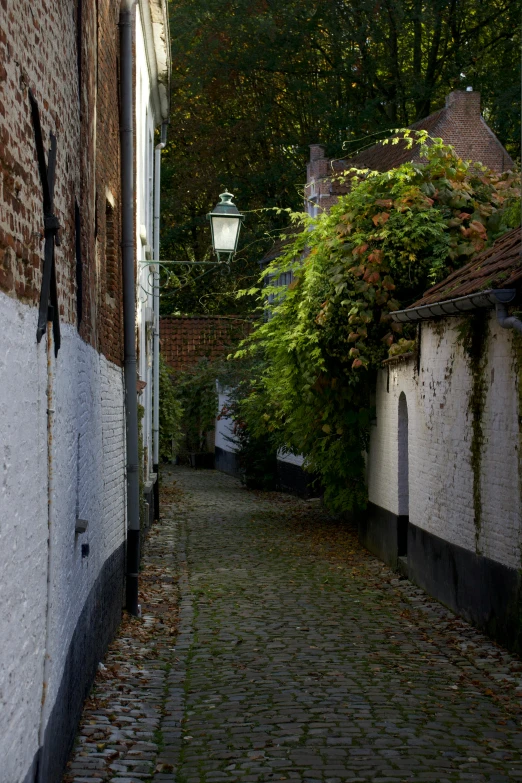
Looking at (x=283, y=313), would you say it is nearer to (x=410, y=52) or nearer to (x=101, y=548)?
(x=101, y=548)

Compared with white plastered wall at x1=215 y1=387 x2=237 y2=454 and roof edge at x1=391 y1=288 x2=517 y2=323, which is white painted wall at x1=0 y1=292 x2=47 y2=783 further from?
white plastered wall at x1=215 y1=387 x2=237 y2=454

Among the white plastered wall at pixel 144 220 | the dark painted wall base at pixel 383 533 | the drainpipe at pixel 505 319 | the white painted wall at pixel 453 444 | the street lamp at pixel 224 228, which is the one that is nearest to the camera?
the drainpipe at pixel 505 319

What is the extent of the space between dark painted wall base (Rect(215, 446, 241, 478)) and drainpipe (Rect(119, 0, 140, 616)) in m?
21.2

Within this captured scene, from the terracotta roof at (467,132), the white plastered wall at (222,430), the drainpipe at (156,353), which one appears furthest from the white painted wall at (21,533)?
the white plastered wall at (222,430)

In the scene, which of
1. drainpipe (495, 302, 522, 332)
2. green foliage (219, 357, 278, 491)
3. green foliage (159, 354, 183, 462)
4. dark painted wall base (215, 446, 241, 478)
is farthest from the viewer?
dark painted wall base (215, 446, 241, 478)

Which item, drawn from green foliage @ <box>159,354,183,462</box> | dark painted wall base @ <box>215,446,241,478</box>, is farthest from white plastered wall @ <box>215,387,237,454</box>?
green foliage @ <box>159,354,183,462</box>

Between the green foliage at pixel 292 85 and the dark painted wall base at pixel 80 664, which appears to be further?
the green foliage at pixel 292 85

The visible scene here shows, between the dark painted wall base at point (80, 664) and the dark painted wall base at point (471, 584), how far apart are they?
318 cm

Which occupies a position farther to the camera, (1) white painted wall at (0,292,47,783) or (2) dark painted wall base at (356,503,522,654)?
(2) dark painted wall base at (356,503,522,654)

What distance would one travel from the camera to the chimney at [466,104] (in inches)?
979

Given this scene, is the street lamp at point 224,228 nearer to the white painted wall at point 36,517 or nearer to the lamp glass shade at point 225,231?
the lamp glass shade at point 225,231

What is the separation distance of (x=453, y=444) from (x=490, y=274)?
2003mm

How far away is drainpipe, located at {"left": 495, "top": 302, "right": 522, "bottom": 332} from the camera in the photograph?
27.6 feet

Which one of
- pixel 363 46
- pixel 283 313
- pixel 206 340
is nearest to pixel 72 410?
pixel 283 313
